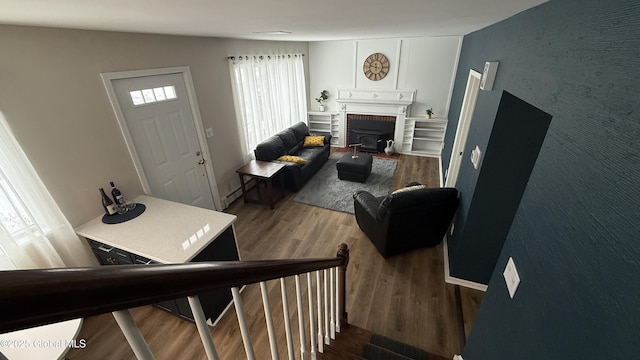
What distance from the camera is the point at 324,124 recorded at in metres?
6.88

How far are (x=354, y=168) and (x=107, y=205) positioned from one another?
3.56 meters

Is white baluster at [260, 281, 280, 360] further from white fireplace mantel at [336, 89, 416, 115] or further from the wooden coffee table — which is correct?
white fireplace mantel at [336, 89, 416, 115]

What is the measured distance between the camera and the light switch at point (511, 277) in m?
1.23

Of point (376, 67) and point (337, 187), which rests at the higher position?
point (376, 67)

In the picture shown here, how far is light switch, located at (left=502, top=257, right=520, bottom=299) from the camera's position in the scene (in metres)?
1.23

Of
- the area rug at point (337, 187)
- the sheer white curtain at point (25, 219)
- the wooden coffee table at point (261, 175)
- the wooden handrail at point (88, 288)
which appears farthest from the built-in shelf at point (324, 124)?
the wooden handrail at point (88, 288)

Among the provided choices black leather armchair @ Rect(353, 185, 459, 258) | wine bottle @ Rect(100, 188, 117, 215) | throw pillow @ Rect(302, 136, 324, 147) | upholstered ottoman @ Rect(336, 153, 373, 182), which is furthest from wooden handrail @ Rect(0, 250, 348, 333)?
throw pillow @ Rect(302, 136, 324, 147)

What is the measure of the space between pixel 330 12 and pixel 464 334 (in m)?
2.76

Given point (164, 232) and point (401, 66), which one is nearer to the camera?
point (164, 232)

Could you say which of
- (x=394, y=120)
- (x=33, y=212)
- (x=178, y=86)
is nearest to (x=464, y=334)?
(x=33, y=212)

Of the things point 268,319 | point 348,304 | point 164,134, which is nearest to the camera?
point 268,319

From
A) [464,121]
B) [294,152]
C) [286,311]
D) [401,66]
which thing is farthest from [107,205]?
[401,66]

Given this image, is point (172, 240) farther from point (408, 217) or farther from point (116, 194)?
point (408, 217)

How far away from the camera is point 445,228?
3154 millimetres
